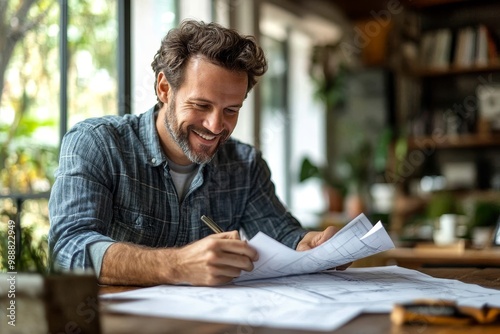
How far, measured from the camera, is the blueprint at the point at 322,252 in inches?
53.7

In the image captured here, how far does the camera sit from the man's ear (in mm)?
1946

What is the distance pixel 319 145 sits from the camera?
23.5 feet

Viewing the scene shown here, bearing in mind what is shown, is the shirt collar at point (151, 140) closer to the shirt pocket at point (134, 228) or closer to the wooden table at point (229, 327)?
the shirt pocket at point (134, 228)

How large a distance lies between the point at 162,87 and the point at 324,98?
15.7ft

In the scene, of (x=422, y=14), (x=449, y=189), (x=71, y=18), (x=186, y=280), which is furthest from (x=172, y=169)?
(x=422, y=14)

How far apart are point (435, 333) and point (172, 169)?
1.11 metres

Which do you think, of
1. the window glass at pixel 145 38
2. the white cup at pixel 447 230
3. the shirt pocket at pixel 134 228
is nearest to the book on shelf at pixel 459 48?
the white cup at pixel 447 230

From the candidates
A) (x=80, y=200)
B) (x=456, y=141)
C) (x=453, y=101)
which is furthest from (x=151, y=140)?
(x=453, y=101)

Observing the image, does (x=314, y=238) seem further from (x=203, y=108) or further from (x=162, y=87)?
(x=162, y=87)

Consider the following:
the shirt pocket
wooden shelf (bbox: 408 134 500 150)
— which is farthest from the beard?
wooden shelf (bbox: 408 134 500 150)

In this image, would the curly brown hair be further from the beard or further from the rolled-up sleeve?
the rolled-up sleeve

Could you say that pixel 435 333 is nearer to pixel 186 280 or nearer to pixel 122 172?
pixel 186 280

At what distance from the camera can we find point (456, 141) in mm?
5363

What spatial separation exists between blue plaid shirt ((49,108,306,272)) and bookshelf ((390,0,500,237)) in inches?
128
